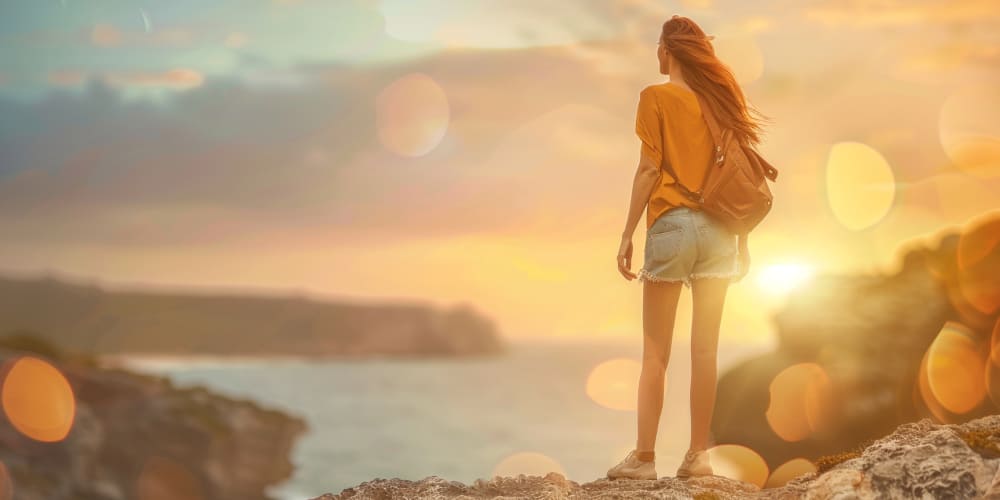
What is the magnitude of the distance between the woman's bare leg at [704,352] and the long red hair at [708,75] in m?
1.36

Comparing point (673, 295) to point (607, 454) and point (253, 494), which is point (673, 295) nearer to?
point (253, 494)

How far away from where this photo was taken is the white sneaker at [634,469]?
7426 millimetres

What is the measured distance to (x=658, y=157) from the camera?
720 centimetres

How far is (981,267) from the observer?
176 feet

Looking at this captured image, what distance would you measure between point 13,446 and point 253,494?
33.2 metres

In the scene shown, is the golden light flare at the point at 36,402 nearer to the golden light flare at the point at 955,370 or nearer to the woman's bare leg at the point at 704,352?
the golden light flare at the point at 955,370

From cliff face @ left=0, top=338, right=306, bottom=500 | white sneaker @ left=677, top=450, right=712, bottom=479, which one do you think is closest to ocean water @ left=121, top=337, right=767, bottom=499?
cliff face @ left=0, top=338, right=306, bottom=500

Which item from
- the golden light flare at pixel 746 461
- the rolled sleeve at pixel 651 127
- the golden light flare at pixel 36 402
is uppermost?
the golden light flare at pixel 36 402

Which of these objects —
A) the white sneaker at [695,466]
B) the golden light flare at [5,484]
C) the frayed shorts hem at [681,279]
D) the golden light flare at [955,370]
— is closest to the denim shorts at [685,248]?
the frayed shorts hem at [681,279]

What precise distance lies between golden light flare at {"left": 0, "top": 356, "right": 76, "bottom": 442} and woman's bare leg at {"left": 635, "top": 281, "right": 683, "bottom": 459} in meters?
58.2

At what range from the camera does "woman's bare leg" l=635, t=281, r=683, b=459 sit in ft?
24.2

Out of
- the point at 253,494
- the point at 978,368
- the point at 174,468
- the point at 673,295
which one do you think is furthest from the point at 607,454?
the point at 673,295

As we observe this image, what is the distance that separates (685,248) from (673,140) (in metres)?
0.91

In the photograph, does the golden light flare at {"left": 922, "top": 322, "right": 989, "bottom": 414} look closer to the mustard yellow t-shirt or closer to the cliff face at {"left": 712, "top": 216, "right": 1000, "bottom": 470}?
the cliff face at {"left": 712, "top": 216, "right": 1000, "bottom": 470}
